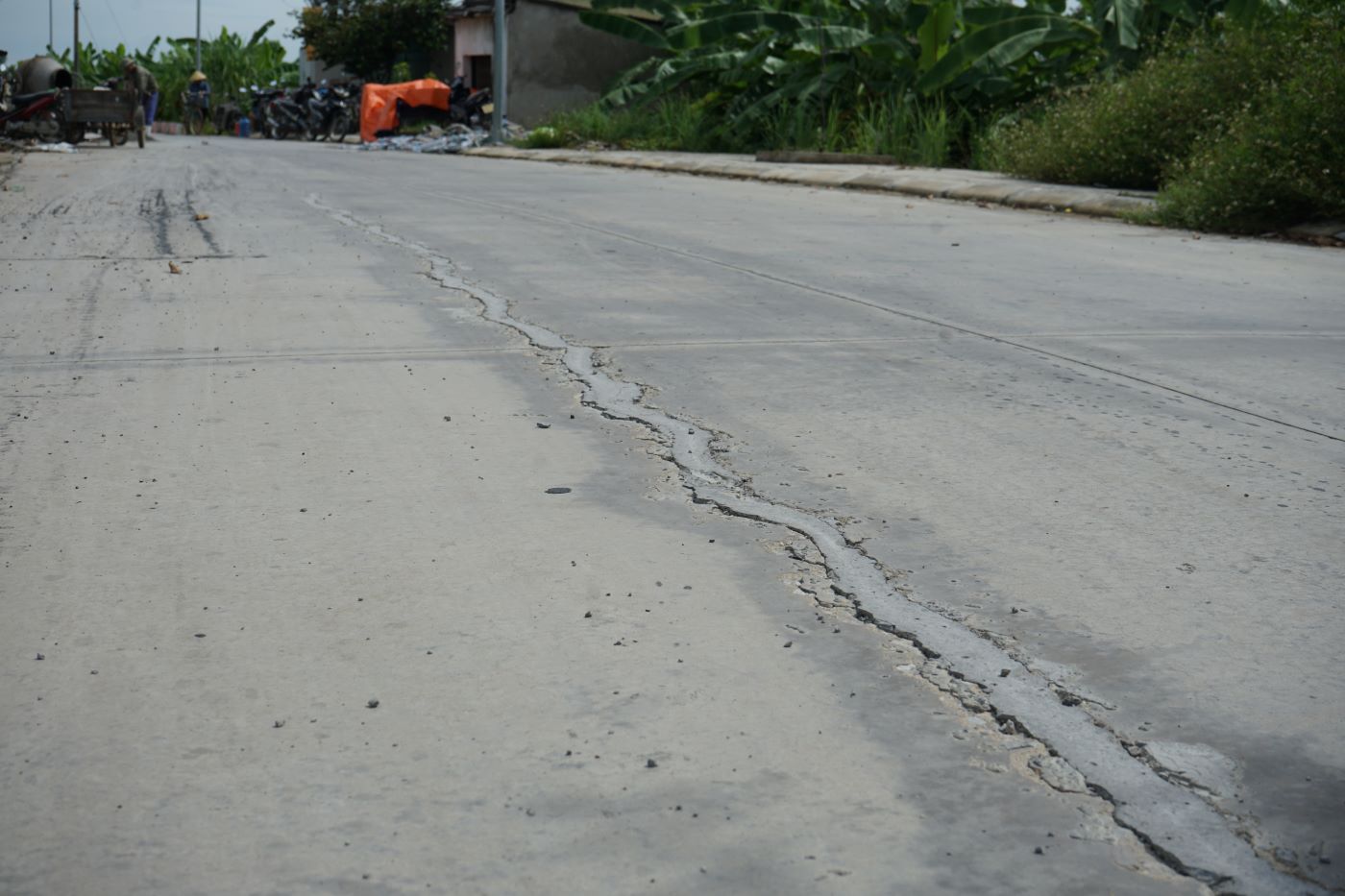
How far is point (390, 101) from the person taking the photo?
36.7 m

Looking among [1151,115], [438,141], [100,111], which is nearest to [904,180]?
[1151,115]

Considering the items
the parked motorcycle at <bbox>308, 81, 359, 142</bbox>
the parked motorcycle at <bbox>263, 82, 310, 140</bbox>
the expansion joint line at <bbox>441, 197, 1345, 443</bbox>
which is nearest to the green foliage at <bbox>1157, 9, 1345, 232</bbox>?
the expansion joint line at <bbox>441, 197, 1345, 443</bbox>

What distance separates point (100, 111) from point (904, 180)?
15732mm

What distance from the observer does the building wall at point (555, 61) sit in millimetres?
36906

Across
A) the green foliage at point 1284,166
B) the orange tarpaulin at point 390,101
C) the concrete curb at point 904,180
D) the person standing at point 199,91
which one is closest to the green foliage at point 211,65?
the person standing at point 199,91

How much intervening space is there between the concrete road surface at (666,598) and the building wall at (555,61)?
99.7 feet

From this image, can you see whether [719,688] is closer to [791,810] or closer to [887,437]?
[791,810]

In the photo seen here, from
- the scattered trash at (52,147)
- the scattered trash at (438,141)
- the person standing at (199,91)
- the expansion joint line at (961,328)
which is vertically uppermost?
the person standing at (199,91)

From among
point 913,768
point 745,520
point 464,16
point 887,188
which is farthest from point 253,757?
point 464,16

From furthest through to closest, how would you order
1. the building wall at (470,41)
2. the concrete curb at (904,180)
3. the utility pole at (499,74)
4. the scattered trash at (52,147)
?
1. the building wall at (470,41)
2. the utility pole at (499,74)
3. the scattered trash at (52,147)
4. the concrete curb at (904,180)

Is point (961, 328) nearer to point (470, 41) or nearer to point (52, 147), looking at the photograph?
point (52, 147)

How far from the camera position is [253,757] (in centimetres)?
260

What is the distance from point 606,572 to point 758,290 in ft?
16.1

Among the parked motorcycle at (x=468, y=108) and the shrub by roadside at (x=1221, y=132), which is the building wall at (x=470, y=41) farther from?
the shrub by roadside at (x=1221, y=132)
